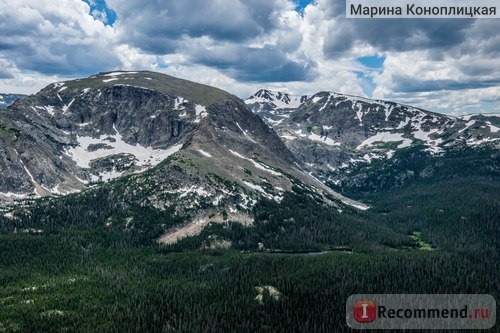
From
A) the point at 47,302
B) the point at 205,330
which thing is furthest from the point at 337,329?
the point at 47,302

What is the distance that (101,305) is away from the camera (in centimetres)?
19975

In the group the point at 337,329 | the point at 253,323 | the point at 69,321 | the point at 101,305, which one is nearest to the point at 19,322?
the point at 69,321

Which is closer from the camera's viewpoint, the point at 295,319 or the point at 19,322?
the point at 19,322

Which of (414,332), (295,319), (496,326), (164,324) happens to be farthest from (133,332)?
(496,326)

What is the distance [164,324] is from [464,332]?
120m

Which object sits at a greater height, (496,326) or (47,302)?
(47,302)

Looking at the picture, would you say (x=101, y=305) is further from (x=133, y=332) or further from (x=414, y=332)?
(x=414, y=332)

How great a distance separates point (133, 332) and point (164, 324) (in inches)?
547

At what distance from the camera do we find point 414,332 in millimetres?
197500

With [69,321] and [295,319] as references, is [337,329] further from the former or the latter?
[69,321]

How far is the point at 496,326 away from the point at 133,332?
142 m

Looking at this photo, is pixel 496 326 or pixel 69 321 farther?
pixel 496 326

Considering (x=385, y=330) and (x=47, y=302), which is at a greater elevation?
(x=47, y=302)

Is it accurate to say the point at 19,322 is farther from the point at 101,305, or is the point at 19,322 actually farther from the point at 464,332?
the point at 464,332
